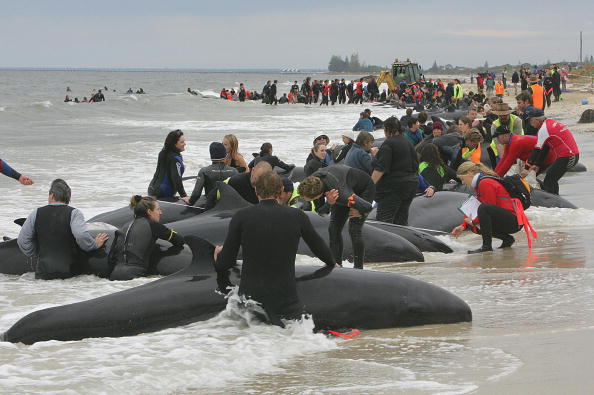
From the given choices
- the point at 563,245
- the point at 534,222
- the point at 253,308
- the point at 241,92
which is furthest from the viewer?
the point at 241,92

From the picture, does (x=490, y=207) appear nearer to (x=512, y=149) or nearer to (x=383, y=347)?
(x=512, y=149)

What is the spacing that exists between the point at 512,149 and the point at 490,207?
3.19 m

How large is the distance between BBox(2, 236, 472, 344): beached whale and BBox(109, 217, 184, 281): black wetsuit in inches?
101

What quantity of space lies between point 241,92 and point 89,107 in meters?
18.2

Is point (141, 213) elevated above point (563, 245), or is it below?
above

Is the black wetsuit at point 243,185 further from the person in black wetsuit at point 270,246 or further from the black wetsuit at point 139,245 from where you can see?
the person in black wetsuit at point 270,246

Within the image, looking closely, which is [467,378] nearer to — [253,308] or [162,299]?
[253,308]

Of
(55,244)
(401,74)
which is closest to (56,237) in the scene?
(55,244)

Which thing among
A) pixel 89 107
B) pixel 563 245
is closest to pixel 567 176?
pixel 563 245

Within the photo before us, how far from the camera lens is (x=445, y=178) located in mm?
15570

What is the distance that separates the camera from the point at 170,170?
13.3 m

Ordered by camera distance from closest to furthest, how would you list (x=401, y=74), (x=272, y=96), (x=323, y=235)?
1. (x=323, y=235)
2. (x=272, y=96)
3. (x=401, y=74)

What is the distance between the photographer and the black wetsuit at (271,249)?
23.7ft

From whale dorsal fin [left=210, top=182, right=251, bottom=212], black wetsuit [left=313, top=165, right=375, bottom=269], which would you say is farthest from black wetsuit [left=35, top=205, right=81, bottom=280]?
black wetsuit [left=313, top=165, right=375, bottom=269]
